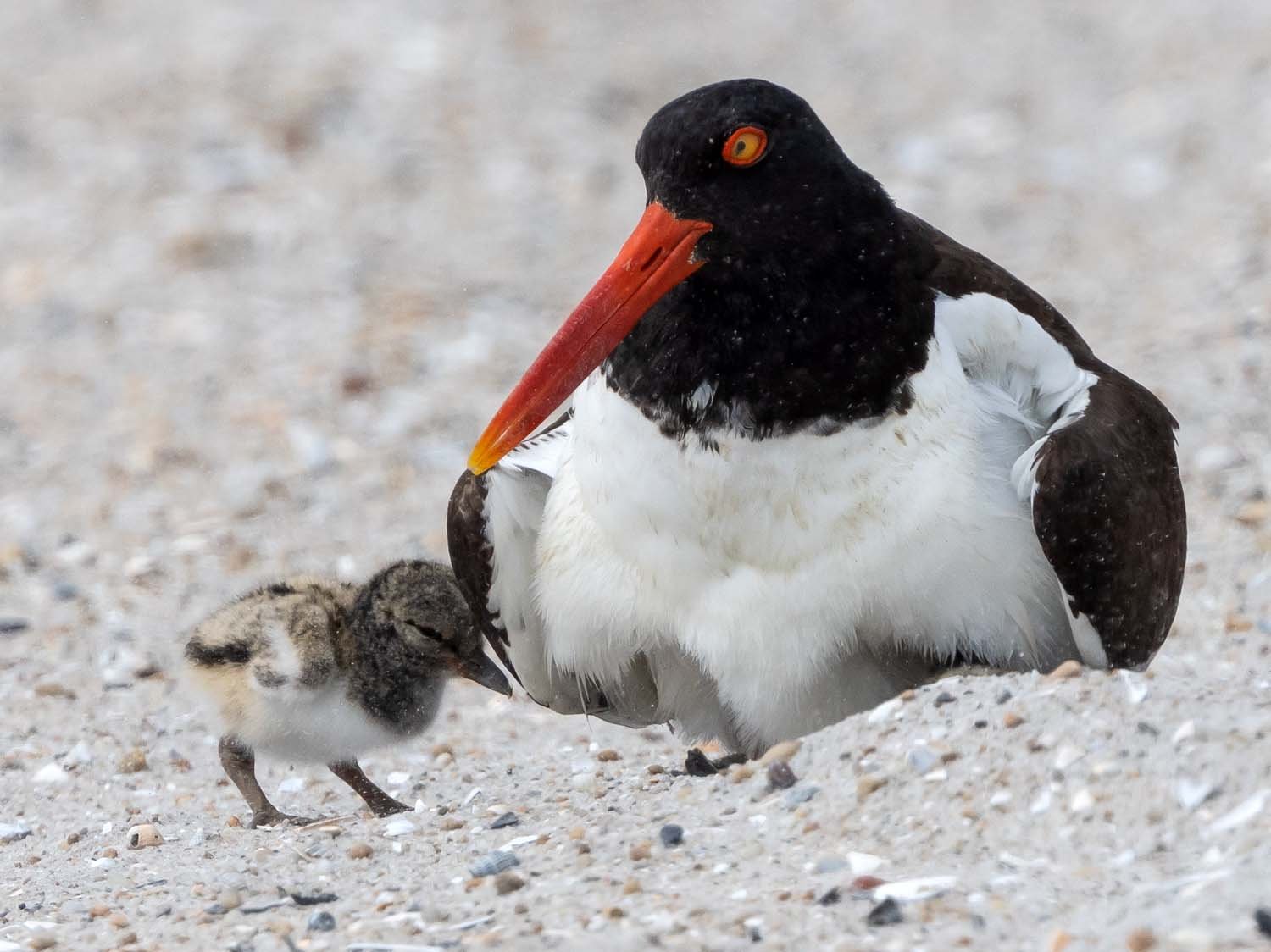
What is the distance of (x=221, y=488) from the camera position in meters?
7.09

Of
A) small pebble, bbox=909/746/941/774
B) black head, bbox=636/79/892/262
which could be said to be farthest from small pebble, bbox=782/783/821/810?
black head, bbox=636/79/892/262

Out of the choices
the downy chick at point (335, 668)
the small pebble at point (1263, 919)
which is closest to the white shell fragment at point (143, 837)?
the downy chick at point (335, 668)

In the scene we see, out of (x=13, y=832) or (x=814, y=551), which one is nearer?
(x=814, y=551)

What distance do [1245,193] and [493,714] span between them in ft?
18.1

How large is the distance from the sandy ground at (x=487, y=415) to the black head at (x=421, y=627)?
1.05ft

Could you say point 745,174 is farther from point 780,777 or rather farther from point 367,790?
point 367,790

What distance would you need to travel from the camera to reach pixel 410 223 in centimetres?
945

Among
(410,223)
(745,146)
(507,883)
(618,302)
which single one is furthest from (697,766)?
(410,223)

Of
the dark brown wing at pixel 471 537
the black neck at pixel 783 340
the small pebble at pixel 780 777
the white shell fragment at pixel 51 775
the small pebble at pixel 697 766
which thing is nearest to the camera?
the small pebble at pixel 780 777

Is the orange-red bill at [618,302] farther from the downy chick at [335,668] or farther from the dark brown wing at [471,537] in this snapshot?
the downy chick at [335,668]

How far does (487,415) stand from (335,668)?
2979 mm

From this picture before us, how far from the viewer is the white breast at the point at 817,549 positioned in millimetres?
3891

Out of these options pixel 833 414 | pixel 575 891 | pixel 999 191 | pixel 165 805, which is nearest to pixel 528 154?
pixel 999 191

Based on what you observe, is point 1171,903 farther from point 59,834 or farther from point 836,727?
point 59,834
